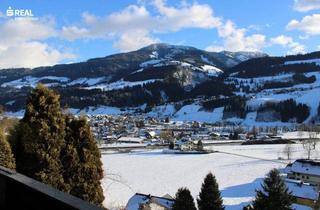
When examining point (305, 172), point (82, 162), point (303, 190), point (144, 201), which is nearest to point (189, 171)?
point (305, 172)

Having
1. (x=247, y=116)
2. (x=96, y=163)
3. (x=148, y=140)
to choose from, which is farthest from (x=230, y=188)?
(x=247, y=116)

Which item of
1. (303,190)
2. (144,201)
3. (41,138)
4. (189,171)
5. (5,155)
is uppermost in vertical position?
(41,138)

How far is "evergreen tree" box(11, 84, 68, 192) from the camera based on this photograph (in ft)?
33.3

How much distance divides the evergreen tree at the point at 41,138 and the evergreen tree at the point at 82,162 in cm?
27

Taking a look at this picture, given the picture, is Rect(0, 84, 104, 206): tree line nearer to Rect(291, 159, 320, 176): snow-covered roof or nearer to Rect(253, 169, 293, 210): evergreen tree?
Rect(253, 169, 293, 210): evergreen tree

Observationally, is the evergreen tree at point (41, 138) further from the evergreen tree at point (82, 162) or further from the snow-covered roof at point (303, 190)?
the snow-covered roof at point (303, 190)

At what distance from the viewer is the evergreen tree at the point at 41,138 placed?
10156 mm

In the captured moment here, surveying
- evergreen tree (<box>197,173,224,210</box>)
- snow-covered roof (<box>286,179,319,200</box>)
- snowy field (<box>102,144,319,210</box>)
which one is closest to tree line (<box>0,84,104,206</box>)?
evergreen tree (<box>197,173,224,210</box>)

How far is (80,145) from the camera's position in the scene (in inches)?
445

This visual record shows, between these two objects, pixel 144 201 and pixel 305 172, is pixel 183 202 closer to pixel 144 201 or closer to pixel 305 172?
pixel 144 201

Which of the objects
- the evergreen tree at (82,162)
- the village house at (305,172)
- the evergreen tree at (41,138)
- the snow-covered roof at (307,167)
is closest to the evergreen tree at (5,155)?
the evergreen tree at (41,138)

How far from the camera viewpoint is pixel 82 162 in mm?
11109

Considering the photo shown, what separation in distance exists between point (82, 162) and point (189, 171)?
45293 millimetres

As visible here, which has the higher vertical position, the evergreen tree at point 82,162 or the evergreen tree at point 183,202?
the evergreen tree at point 82,162
